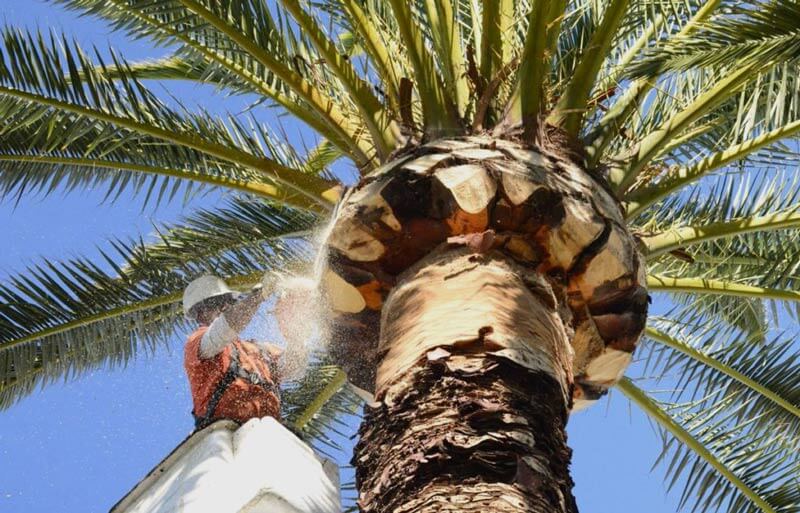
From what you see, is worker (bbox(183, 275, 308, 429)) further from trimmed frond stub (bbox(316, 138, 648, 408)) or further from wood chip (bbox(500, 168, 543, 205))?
wood chip (bbox(500, 168, 543, 205))

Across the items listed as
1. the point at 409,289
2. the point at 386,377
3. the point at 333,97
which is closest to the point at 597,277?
the point at 409,289

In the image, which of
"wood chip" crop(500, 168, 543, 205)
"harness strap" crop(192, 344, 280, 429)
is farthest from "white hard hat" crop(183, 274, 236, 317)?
"wood chip" crop(500, 168, 543, 205)

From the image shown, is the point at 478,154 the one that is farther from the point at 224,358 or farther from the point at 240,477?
the point at 224,358

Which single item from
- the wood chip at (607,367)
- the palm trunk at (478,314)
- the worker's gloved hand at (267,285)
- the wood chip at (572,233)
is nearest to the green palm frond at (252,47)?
the palm trunk at (478,314)

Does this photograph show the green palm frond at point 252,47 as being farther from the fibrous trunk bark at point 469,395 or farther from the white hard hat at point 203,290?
the fibrous trunk bark at point 469,395

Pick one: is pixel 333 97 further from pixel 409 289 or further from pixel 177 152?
pixel 409 289

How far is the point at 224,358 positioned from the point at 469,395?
9.48 feet

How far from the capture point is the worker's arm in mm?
6254

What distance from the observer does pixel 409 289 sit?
4.61 m

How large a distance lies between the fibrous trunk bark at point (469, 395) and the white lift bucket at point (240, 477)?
980mm

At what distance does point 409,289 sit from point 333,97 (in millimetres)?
1889

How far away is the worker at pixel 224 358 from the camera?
6.38 m

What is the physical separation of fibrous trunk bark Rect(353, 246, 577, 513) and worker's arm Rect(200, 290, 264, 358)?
1.77 meters

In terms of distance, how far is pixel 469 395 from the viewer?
383 cm
